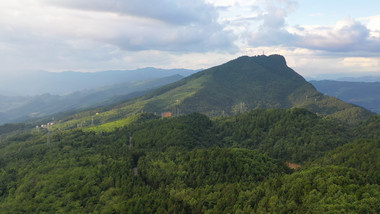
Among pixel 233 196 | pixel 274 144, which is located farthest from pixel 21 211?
pixel 274 144

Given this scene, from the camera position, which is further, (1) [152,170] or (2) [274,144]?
(2) [274,144]

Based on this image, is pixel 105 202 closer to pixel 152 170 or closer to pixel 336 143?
pixel 152 170

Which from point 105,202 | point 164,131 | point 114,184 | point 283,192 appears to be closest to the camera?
point 283,192

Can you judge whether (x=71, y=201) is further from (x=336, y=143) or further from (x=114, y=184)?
(x=336, y=143)

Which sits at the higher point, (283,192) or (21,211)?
(283,192)

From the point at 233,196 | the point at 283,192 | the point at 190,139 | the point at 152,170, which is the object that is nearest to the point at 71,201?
the point at 152,170

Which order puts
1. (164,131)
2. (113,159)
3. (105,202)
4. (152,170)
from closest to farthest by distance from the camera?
(105,202) → (152,170) → (113,159) → (164,131)
